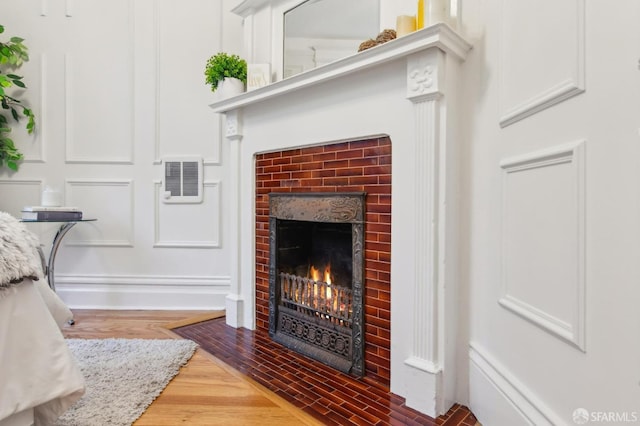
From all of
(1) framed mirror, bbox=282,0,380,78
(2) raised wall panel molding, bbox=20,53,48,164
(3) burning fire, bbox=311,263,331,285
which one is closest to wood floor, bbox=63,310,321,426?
(3) burning fire, bbox=311,263,331,285

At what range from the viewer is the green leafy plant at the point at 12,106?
2.79 meters

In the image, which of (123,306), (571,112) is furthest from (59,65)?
(571,112)

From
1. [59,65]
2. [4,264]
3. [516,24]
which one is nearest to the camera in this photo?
[4,264]

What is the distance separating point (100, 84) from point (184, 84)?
27.3 inches

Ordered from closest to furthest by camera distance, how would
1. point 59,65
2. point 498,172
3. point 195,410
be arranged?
1. point 498,172
2. point 195,410
3. point 59,65

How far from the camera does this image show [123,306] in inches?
115

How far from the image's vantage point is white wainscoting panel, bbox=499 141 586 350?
3.12 feet

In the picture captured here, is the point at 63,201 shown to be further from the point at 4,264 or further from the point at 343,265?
the point at 343,265

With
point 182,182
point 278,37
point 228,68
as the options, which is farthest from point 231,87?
point 182,182

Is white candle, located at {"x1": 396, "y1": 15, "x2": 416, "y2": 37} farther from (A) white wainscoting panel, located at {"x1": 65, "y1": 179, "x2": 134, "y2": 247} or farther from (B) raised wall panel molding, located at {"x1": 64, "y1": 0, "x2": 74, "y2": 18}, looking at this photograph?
(B) raised wall panel molding, located at {"x1": 64, "y1": 0, "x2": 74, "y2": 18}

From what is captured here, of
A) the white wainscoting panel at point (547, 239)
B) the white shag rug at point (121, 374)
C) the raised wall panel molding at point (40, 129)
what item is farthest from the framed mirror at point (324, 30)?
the raised wall panel molding at point (40, 129)

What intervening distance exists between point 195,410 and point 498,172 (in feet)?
5.12

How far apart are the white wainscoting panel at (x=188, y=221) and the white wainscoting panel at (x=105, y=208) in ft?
0.77

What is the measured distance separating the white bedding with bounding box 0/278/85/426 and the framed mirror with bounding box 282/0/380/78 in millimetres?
1717
